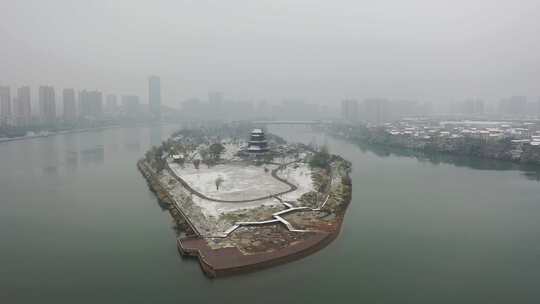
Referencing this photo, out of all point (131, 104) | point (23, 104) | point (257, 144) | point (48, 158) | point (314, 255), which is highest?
point (131, 104)

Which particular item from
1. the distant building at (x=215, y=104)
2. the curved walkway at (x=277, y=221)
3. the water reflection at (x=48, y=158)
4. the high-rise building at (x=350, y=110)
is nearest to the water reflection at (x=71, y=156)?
the water reflection at (x=48, y=158)

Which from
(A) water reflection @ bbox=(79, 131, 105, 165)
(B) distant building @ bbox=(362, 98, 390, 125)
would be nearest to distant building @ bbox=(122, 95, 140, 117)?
(B) distant building @ bbox=(362, 98, 390, 125)

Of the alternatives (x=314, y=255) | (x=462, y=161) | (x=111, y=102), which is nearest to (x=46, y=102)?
(x=111, y=102)

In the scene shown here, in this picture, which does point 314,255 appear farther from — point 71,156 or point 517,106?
point 517,106

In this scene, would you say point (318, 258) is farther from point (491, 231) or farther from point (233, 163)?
point (233, 163)

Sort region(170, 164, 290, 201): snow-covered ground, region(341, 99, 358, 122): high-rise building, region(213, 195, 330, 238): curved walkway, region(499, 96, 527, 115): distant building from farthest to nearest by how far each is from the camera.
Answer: region(499, 96, 527, 115): distant building → region(341, 99, 358, 122): high-rise building → region(170, 164, 290, 201): snow-covered ground → region(213, 195, 330, 238): curved walkway

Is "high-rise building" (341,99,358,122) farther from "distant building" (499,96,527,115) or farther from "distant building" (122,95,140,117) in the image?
"distant building" (122,95,140,117)
